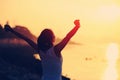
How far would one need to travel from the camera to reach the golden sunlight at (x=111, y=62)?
2.44 m

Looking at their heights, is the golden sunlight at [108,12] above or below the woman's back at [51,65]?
above

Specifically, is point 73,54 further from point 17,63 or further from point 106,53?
point 17,63

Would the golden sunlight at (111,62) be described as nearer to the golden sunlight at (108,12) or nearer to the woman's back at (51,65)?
the golden sunlight at (108,12)

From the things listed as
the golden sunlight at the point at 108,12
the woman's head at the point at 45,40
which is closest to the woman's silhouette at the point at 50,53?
the woman's head at the point at 45,40

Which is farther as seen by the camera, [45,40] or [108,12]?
[108,12]

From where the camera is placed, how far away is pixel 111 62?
2471 millimetres

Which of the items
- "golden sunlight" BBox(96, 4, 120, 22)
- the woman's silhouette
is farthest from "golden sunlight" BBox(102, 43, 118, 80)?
the woman's silhouette

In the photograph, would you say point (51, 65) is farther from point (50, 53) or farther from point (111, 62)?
point (111, 62)

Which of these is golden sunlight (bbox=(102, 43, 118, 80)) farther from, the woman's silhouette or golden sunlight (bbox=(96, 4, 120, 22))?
the woman's silhouette

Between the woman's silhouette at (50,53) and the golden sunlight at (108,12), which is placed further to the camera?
the golden sunlight at (108,12)

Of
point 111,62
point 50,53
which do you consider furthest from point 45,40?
point 111,62

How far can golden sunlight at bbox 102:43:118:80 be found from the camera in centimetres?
244

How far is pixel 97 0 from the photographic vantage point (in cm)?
252

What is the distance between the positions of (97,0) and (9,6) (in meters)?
0.74
